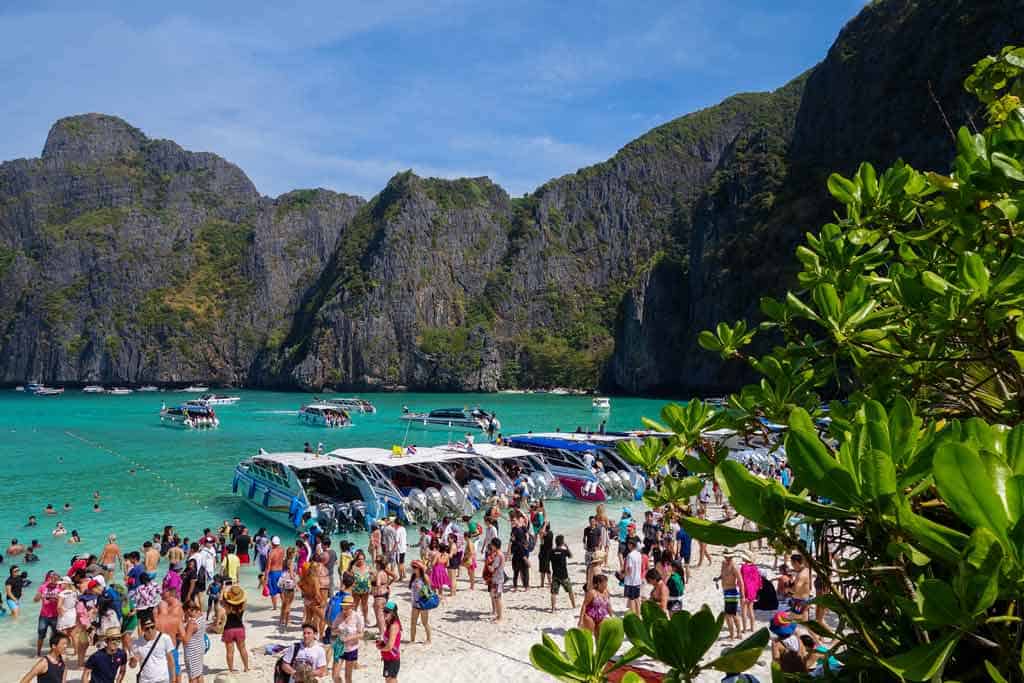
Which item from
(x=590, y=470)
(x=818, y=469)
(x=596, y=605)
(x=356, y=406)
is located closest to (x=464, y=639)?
(x=596, y=605)

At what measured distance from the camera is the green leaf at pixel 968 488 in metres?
1.05

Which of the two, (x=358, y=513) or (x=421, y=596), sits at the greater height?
(x=421, y=596)

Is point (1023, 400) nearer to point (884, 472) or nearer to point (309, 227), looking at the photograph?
point (884, 472)

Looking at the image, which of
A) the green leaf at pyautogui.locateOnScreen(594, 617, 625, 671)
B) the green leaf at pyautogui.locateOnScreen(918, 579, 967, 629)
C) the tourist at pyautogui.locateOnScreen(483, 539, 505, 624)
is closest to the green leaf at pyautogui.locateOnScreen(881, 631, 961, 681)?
the green leaf at pyautogui.locateOnScreen(918, 579, 967, 629)

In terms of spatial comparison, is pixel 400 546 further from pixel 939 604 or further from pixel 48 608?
pixel 939 604

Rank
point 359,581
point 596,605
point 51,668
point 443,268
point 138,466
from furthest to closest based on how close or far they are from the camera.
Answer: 1. point 443,268
2. point 138,466
3. point 359,581
4. point 596,605
5. point 51,668

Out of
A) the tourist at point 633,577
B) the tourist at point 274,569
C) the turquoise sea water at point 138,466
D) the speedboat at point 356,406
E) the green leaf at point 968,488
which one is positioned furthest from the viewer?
the speedboat at point 356,406

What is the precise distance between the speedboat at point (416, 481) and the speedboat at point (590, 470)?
4.42 metres

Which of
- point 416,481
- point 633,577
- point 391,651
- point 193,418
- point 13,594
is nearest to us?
point 391,651

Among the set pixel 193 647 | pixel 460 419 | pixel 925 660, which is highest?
pixel 925 660

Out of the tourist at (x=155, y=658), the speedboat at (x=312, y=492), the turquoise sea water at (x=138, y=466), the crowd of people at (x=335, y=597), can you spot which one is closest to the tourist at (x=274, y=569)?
the crowd of people at (x=335, y=597)

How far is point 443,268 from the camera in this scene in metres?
154

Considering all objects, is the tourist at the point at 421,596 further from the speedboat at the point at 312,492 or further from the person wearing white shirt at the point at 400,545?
the speedboat at the point at 312,492

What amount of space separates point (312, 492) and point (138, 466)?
18.9m
